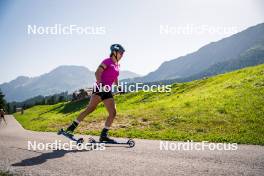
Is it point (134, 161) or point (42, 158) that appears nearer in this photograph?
point (134, 161)

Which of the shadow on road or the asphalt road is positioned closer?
the asphalt road

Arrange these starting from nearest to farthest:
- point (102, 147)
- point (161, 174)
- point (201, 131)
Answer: point (161, 174) → point (102, 147) → point (201, 131)

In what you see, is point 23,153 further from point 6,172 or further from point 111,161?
point 111,161

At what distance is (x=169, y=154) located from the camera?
8469mm

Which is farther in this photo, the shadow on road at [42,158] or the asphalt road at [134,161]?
the shadow on road at [42,158]

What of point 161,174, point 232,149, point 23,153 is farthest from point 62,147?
point 232,149

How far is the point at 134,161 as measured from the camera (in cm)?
766

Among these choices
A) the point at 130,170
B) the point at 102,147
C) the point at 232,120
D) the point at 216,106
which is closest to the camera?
the point at 130,170

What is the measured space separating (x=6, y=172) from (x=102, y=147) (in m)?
3.57

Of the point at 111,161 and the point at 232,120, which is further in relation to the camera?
the point at 232,120

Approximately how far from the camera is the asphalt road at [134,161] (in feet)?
21.6

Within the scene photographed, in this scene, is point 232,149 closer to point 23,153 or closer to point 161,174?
point 161,174

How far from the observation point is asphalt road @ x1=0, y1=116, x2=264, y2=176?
21.6ft

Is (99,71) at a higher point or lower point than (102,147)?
higher
